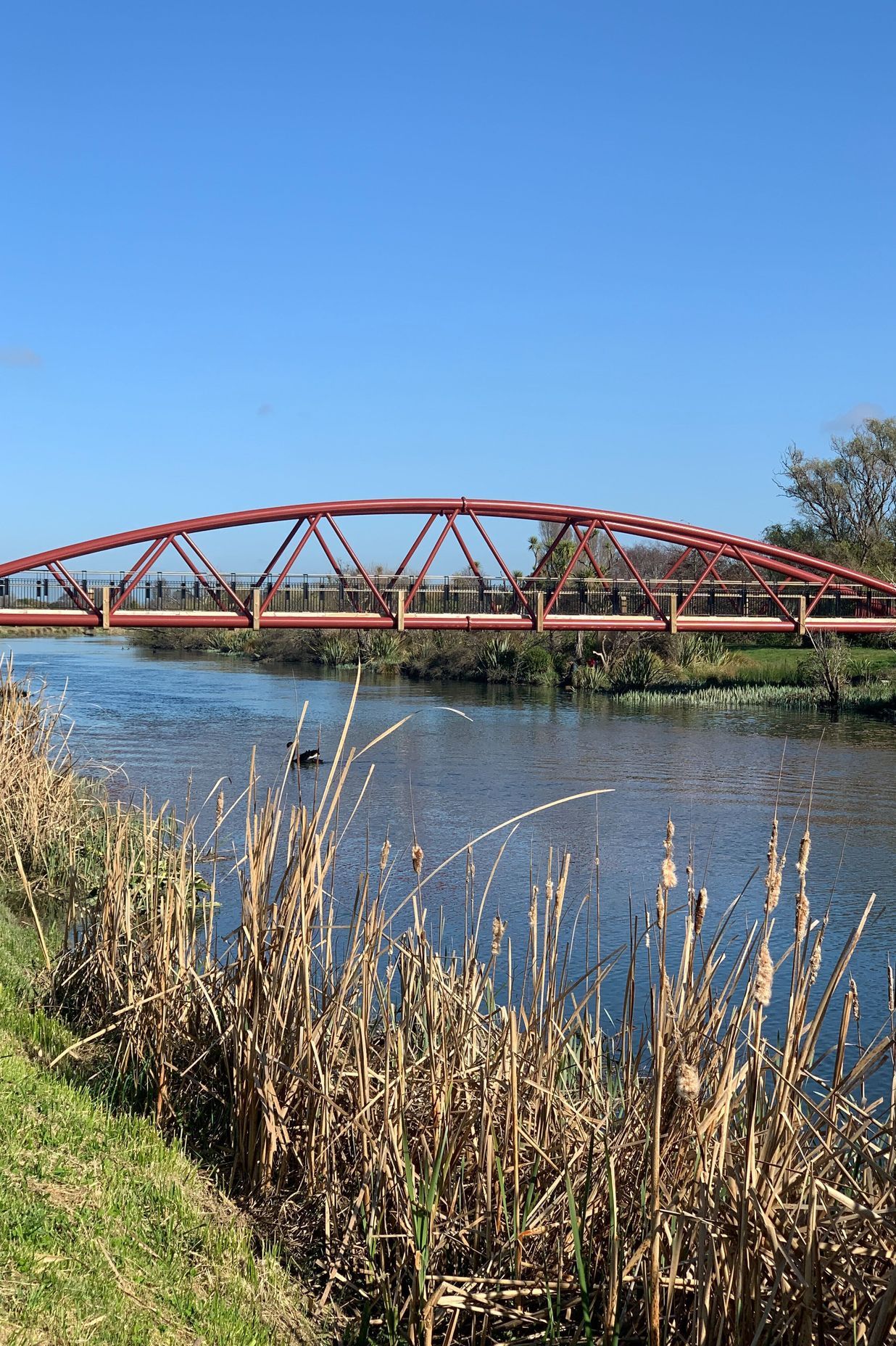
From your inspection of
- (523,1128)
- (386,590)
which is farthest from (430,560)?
(523,1128)

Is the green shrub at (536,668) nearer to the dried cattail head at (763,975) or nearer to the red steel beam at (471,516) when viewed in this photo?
the red steel beam at (471,516)

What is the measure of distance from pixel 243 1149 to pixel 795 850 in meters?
9.78

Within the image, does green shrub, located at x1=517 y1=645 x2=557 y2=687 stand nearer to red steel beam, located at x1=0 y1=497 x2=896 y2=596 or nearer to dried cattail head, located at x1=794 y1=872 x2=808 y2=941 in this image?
red steel beam, located at x1=0 y1=497 x2=896 y2=596

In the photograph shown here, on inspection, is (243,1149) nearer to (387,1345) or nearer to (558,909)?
(387,1345)

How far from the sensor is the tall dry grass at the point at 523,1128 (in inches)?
127

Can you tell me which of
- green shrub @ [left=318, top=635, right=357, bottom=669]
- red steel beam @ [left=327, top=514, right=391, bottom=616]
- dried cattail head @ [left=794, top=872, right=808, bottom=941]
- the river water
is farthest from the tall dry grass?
green shrub @ [left=318, top=635, right=357, bottom=669]

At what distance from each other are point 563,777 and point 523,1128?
1538 cm

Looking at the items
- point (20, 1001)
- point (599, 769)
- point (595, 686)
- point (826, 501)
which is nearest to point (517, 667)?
point (595, 686)

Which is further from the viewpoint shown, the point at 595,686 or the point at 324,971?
the point at 595,686

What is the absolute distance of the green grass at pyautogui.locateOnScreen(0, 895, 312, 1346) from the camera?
3641 millimetres

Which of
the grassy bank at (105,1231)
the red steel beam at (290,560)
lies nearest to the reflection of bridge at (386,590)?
the red steel beam at (290,560)

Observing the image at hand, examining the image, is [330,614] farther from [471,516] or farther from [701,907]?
[701,907]

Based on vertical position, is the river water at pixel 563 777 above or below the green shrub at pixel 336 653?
below

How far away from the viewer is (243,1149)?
5.02 metres
